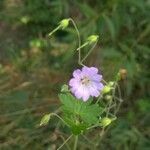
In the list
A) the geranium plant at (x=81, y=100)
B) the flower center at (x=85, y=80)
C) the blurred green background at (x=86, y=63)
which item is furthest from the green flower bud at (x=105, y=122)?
the blurred green background at (x=86, y=63)

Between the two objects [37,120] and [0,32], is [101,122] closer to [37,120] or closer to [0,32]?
[37,120]

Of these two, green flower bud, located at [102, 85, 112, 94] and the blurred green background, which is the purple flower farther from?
the blurred green background

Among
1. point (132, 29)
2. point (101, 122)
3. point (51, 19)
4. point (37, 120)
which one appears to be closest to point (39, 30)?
point (51, 19)

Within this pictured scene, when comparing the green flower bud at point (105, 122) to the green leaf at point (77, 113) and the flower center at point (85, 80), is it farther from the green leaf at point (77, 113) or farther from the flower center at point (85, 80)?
the flower center at point (85, 80)

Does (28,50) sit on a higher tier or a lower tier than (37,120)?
higher

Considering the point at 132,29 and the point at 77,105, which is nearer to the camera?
the point at 77,105

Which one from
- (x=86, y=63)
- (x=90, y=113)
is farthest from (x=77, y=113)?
(x=86, y=63)

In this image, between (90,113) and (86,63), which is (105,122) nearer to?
(90,113)
